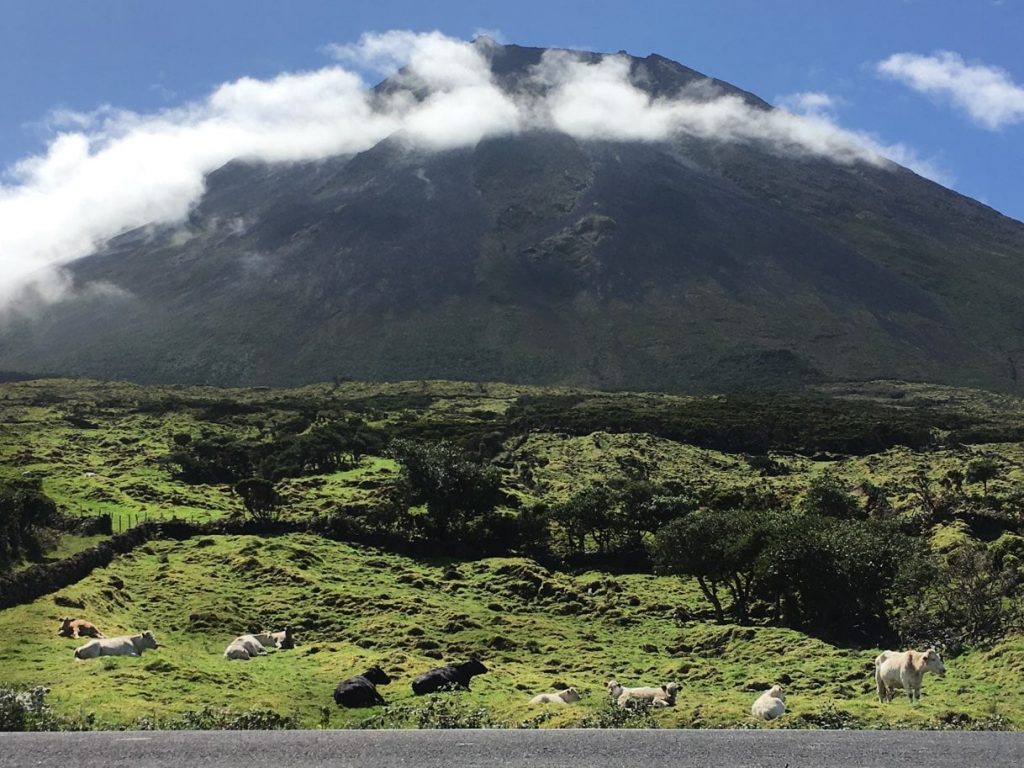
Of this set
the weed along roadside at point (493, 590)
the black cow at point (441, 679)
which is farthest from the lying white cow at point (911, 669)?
the black cow at point (441, 679)

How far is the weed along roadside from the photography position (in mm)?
22453

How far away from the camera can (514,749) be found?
13992 mm

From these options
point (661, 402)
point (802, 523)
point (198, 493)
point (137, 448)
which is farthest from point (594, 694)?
point (661, 402)

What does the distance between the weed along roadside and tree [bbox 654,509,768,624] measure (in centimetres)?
16

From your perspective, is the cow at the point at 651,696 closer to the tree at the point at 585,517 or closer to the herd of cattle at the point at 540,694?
the herd of cattle at the point at 540,694

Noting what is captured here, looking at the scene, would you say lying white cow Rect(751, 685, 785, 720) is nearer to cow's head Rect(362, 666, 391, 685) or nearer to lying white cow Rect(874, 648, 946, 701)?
lying white cow Rect(874, 648, 946, 701)

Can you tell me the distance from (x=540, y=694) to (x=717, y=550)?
68.6ft

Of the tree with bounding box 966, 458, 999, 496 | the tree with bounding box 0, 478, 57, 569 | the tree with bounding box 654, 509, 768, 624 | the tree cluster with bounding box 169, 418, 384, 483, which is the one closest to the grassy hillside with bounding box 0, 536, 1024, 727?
the tree with bounding box 654, 509, 768, 624

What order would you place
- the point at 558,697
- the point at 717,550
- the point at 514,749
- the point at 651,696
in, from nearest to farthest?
1. the point at 514,749
2. the point at 651,696
3. the point at 558,697
4. the point at 717,550

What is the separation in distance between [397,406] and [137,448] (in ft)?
205

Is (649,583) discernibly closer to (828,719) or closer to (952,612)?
(952,612)

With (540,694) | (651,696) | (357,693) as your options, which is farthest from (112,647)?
Result: (651,696)

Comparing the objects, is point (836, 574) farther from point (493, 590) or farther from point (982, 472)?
point (982, 472)

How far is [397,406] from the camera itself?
522 feet
